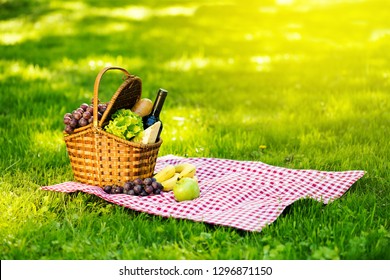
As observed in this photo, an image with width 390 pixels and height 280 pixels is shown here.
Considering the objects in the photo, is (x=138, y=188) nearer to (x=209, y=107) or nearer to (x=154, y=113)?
(x=154, y=113)

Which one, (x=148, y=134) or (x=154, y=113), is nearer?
(x=148, y=134)

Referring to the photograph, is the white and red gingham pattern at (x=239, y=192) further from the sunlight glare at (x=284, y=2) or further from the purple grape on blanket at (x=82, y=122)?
the sunlight glare at (x=284, y=2)

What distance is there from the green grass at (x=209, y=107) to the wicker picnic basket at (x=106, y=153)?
0.82 feet

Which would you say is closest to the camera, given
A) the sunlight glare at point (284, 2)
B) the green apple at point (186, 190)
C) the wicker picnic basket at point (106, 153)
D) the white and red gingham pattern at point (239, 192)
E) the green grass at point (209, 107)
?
the green grass at point (209, 107)

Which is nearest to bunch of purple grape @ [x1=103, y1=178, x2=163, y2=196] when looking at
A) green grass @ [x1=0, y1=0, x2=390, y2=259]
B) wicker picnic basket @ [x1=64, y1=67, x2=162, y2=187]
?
wicker picnic basket @ [x1=64, y1=67, x2=162, y2=187]

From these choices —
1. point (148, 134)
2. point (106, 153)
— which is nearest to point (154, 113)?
point (148, 134)

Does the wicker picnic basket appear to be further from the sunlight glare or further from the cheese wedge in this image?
the sunlight glare

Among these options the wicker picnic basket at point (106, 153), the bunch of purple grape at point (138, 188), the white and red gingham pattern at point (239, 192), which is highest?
the wicker picnic basket at point (106, 153)

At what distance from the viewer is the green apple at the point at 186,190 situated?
4.55 meters

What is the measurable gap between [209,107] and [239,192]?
2.71 metres

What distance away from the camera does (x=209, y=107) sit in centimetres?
740

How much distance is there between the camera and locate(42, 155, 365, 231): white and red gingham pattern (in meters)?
4.29

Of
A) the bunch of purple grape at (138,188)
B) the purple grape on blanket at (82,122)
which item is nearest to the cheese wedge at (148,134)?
the bunch of purple grape at (138,188)
